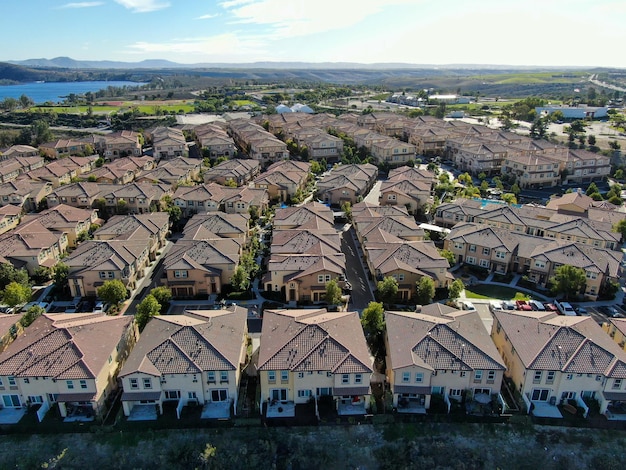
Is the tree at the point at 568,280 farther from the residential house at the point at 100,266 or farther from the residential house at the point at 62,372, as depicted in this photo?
the residential house at the point at 100,266

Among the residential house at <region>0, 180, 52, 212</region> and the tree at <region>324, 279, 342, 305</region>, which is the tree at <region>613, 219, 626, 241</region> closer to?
the tree at <region>324, 279, 342, 305</region>

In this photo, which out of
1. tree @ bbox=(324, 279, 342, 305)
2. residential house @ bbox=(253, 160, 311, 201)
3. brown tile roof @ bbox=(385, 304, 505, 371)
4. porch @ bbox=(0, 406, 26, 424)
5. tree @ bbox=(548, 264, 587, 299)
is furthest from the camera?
residential house @ bbox=(253, 160, 311, 201)

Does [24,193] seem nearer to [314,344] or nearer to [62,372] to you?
[62,372]

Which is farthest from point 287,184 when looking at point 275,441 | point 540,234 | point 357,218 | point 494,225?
point 275,441

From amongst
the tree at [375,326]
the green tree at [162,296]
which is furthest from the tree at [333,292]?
the green tree at [162,296]

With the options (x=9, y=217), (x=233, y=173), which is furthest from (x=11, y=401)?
(x=233, y=173)

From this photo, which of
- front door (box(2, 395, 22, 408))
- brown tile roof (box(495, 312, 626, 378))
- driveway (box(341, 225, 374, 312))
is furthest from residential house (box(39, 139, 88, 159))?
brown tile roof (box(495, 312, 626, 378))

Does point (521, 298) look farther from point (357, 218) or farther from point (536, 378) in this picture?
point (357, 218)
